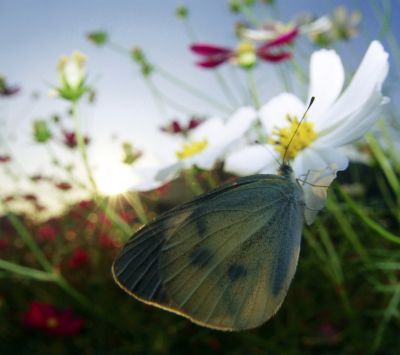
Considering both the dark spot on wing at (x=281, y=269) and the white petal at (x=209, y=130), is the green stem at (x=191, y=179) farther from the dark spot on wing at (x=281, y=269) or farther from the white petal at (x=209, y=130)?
the dark spot on wing at (x=281, y=269)

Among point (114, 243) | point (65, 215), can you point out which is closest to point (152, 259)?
point (114, 243)

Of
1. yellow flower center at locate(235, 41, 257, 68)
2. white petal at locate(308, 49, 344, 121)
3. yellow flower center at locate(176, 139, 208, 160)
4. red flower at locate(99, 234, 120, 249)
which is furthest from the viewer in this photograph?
red flower at locate(99, 234, 120, 249)

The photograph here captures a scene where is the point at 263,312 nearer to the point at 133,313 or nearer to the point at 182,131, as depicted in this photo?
the point at 182,131

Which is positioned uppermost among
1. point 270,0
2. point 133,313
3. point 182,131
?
point 270,0

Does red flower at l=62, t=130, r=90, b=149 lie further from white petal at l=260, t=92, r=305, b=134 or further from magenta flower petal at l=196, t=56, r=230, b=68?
white petal at l=260, t=92, r=305, b=134

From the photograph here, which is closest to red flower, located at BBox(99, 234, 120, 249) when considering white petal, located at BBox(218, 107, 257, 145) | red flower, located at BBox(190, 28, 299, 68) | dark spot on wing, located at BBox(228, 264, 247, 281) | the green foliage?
the green foliage

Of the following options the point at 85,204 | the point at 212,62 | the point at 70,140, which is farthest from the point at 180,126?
the point at 85,204

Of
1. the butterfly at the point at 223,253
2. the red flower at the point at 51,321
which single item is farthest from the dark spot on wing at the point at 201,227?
the red flower at the point at 51,321
